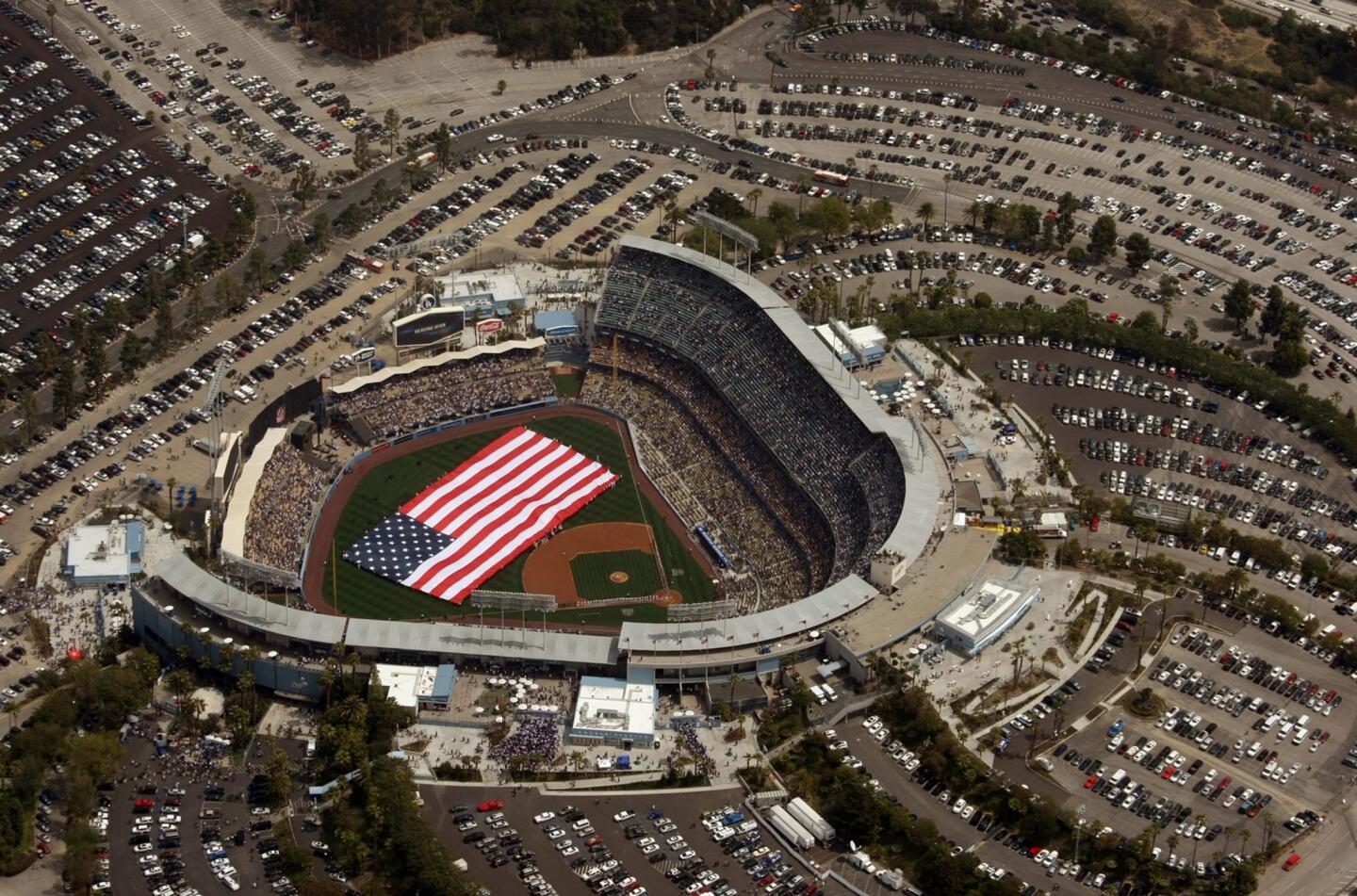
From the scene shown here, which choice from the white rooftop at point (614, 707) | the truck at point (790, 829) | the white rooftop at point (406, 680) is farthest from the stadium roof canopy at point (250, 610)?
the truck at point (790, 829)

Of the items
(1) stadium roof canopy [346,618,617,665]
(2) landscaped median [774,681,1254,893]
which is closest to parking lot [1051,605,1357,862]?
(2) landscaped median [774,681,1254,893]

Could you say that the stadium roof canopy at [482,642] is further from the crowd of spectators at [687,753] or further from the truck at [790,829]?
the truck at [790,829]

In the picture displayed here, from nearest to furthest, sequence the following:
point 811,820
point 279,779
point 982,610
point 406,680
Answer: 1. point 811,820
2. point 279,779
3. point 406,680
4. point 982,610

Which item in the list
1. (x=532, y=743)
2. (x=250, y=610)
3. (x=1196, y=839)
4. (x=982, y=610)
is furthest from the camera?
(x=982, y=610)

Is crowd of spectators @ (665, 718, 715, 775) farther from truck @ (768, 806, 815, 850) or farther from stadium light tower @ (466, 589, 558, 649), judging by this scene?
stadium light tower @ (466, 589, 558, 649)

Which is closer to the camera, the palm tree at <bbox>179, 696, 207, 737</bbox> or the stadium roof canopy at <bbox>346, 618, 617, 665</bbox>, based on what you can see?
the palm tree at <bbox>179, 696, 207, 737</bbox>

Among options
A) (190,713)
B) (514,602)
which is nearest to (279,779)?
(190,713)

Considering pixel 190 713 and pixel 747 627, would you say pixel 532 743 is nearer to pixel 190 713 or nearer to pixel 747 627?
pixel 747 627
